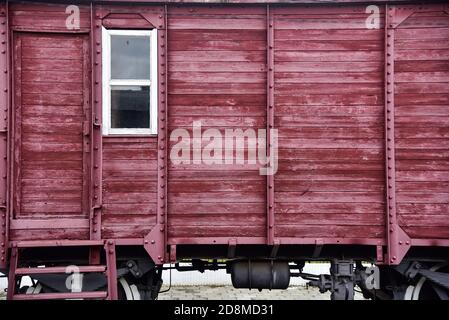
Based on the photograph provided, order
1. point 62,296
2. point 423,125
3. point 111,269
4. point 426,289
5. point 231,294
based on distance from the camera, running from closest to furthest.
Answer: point 62,296, point 111,269, point 423,125, point 426,289, point 231,294

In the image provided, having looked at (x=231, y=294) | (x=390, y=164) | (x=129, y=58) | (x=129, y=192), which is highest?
(x=129, y=58)

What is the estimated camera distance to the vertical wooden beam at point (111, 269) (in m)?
4.43

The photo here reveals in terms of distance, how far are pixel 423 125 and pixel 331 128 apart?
1.01 m

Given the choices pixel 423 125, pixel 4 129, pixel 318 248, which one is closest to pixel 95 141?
pixel 4 129

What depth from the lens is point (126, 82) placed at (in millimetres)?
4617

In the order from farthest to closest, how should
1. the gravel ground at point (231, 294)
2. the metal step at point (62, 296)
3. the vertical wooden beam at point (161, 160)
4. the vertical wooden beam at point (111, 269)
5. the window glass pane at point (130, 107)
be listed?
1. the gravel ground at point (231, 294)
2. the window glass pane at point (130, 107)
3. the vertical wooden beam at point (161, 160)
4. the vertical wooden beam at point (111, 269)
5. the metal step at point (62, 296)

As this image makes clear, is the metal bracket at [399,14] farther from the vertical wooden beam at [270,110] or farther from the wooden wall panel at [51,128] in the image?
the wooden wall panel at [51,128]

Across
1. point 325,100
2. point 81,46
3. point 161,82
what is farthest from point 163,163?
point 325,100

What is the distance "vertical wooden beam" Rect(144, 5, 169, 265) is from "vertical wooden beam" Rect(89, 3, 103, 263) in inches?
23.2

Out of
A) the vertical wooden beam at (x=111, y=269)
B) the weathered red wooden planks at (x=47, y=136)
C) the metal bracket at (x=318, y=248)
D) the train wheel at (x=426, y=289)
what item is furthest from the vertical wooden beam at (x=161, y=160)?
the train wheel at (x=426, y=289)

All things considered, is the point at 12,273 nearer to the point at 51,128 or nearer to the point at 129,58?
the point at 51,128

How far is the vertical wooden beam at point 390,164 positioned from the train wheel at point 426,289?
0.55 m

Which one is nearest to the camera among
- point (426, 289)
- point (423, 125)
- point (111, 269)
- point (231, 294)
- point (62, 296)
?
point (62, 296)

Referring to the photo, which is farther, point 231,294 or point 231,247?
point 231,294
